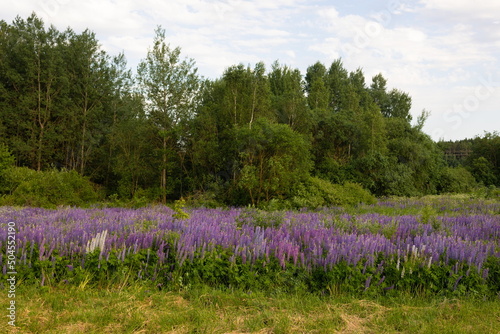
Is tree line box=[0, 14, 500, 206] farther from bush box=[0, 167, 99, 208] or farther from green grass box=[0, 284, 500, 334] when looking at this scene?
green grass box=[0, 284, 500, 334]

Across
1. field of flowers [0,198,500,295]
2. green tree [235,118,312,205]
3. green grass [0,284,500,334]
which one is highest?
green tree [235,118,312,205]

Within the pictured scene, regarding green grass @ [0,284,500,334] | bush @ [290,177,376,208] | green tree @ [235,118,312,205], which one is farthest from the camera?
green tree @ [235,118,312,205]

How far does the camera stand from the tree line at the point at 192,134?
20.4 m

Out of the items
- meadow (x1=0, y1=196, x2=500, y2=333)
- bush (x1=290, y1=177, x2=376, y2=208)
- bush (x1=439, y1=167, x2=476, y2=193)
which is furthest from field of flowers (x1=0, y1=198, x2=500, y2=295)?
bush (x1=439, y1=167, x2=476, y2=193)

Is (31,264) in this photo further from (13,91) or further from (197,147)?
(13,91)

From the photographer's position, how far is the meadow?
4.12 m

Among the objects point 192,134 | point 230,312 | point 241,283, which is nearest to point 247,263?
point 241,283

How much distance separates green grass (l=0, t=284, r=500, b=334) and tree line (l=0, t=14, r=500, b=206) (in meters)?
13.0

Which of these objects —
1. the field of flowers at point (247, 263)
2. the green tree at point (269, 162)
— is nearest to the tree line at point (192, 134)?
the green tree at point (269, 162)

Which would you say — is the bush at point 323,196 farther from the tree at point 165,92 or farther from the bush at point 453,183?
the bush at point 453,183

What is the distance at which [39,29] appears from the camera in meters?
36.2

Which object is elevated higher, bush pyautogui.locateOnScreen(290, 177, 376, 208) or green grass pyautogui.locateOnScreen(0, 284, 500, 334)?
bush pyautogui.locateOnScreen(290, 177, 376, 208)

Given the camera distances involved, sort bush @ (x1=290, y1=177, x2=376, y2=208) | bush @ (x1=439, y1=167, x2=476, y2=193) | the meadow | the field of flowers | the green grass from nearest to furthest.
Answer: the green grass, the meadow, the field of flowers, bush @ (x1=290, y1=177, x2=376, y2=208), bush @ (x1=439, y1=167, x2=476, y2=193)

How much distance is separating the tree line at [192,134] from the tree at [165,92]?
0.24ft
